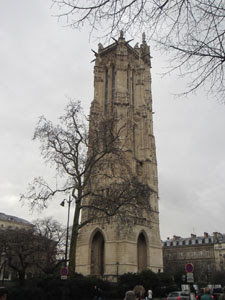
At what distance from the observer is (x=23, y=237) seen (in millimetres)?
28078

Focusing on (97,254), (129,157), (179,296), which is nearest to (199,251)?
(97,254)

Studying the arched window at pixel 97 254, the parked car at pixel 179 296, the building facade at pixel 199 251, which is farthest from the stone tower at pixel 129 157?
the building facade at pixel 199 251

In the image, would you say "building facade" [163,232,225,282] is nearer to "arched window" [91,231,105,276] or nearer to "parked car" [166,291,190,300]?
"arched window" [91,231,105,276]

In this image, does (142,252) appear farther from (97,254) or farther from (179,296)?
(179,296)

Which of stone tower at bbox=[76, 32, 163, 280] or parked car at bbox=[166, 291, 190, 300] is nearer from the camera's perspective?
parked car at bbox=[166, 291, 190, 300]

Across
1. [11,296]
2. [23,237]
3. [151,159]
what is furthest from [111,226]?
[11,296]

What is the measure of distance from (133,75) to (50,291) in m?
32.2


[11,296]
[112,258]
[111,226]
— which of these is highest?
[111,226]

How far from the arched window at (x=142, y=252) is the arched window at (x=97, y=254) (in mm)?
3820

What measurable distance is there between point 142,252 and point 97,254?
4.83 meters

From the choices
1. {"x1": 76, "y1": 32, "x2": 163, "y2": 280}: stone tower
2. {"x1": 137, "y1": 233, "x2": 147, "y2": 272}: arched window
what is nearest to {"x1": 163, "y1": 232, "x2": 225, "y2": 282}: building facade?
{"x1": 137, "y1": 233, "x2": 147, "y2": 272}: arched window

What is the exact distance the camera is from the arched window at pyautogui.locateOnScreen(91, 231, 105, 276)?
30.5 m

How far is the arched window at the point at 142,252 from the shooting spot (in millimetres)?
31709

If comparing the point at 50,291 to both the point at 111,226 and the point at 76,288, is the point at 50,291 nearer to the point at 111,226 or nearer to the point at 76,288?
the point at 76,288
